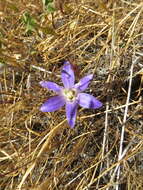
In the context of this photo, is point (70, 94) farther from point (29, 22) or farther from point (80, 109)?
point (29, 22)

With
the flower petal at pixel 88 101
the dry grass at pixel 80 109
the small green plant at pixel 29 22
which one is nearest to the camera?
the flower petal at pixel 88 101

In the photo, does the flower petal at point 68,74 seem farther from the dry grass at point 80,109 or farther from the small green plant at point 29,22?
the small green plant at point 29,22

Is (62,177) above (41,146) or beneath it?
beneath

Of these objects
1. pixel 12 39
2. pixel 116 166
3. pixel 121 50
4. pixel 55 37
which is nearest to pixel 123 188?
pixel 116 166

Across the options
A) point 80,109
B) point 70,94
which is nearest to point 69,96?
point 70,94

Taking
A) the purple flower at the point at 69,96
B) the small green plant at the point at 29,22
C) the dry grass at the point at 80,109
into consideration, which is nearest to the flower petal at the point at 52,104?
the purple flower at the point at 69,96

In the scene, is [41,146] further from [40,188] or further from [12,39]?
[12,39]

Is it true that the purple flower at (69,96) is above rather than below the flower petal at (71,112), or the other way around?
above
